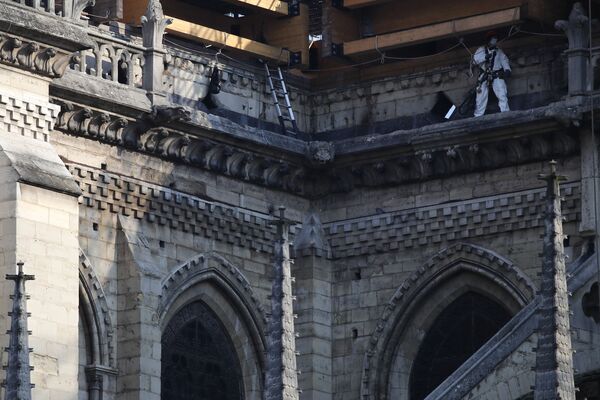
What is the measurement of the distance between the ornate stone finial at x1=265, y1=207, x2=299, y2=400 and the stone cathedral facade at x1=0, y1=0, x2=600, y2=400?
6.55 meters

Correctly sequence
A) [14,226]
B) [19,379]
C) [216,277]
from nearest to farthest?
[19,379]
[14,226]
[216,277]

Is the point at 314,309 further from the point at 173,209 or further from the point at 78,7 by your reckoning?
the point at 78,7

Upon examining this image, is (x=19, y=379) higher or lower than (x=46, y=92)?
lower

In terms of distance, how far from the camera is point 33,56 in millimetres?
44688

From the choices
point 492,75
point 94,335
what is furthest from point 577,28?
point 94,335

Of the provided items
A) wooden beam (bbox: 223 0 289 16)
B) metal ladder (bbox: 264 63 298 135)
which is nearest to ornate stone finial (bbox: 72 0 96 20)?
wooden beam (bbox: 223 0 289 16)

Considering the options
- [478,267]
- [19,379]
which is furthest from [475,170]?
[19,379]

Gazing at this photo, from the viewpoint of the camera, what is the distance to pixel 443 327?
49.5 meters

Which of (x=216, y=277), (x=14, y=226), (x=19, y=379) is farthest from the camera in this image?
(x=216, y=277)

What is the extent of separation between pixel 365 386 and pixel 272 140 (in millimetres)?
3721

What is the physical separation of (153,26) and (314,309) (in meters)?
5.00

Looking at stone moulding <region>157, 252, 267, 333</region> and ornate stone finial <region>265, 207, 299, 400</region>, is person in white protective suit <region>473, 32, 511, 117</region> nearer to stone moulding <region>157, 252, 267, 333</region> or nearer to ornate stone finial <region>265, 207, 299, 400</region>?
stone moulding <region>157, 252, 267, 333</region>

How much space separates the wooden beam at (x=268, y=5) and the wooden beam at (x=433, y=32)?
3.47 ft

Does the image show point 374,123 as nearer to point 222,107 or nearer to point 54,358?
point 222,107
